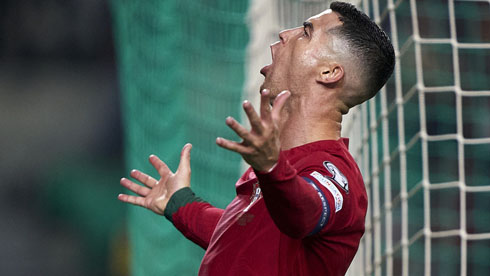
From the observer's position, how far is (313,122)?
4.38 feet

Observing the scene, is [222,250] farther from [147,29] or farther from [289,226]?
[147,29]

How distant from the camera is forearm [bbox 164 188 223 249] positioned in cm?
152

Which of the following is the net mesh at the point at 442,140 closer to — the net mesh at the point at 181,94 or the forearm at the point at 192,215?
the net mesh at the point at 181,94

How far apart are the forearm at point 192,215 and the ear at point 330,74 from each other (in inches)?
15.4

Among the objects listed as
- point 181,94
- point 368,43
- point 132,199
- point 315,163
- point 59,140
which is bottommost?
point 59,140

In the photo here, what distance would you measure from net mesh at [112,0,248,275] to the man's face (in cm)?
184

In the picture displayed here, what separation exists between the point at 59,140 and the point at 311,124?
20.0 ft

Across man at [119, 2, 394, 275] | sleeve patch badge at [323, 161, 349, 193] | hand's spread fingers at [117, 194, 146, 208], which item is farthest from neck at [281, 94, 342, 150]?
hand's spread fingers at [117, 194, 146, 208]

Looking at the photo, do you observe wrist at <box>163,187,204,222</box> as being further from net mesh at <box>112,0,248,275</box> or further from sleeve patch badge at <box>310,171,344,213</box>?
net mesh at <box>112,0,248,275</box>

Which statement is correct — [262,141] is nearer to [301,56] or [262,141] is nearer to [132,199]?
[301,56]

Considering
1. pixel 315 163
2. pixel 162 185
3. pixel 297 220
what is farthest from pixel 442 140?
pixel 297 220

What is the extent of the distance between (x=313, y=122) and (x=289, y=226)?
32 centimetres

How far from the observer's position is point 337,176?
3.87 feet

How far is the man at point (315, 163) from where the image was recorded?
1.15 metres
